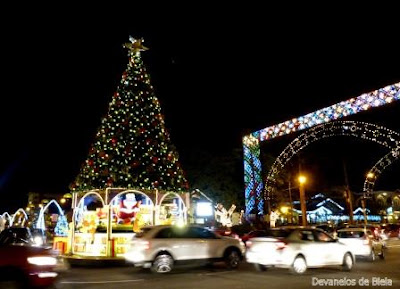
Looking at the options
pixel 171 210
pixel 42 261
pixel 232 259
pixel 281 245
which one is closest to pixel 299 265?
pixel 281 245

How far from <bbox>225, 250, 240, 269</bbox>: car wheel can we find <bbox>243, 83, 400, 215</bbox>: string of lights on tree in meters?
13.9

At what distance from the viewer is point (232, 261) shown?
15180 millimetres

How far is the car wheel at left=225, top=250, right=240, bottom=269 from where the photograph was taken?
15.1 metres

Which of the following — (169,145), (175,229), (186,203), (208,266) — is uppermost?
(169,145)

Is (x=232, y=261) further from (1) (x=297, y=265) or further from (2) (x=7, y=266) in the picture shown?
(2) (x=7, y=266)

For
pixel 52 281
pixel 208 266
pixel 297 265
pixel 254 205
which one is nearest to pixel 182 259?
pixel 208 266

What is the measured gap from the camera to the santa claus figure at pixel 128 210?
863 inches

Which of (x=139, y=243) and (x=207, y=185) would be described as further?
(x=207, y=185)

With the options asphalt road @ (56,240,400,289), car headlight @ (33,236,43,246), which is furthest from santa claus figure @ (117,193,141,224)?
asphalt road @ (56,240,400,289)

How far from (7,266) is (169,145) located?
14704 mm

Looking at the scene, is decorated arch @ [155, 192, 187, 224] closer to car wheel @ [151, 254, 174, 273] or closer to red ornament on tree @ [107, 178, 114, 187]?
red ornament on tree @ [107, 178, 114, 187]

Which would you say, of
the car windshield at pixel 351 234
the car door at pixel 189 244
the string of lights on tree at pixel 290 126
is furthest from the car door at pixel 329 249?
the string of lights on tree at pixel 290 126

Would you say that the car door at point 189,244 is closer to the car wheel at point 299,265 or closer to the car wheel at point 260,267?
the car wheel at point 260,267

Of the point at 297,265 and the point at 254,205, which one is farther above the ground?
the point at 254,205
